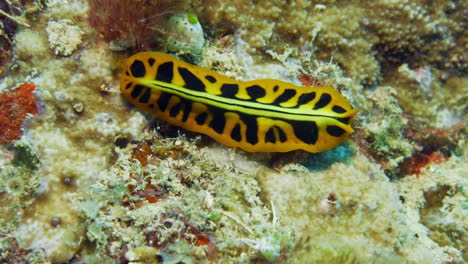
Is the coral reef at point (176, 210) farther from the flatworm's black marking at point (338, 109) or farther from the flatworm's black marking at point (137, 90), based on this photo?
the flatworm's black marking at point (338, 109)

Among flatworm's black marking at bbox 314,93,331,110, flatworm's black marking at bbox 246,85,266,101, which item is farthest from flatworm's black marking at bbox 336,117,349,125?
flatworm's black marking at bbox 246,85,266,101

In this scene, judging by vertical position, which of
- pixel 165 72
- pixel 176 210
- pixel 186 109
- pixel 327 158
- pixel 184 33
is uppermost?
pixel 184 33

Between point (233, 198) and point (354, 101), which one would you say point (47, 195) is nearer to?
point (233, 198)

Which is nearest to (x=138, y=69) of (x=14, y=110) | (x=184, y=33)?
(x=184, y=33)

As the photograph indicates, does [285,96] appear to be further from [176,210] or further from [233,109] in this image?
[176,210]

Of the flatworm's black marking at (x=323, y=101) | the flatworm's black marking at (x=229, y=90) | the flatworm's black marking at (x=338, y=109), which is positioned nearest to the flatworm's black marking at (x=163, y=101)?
the flatworm's black marking at (x=229, y=90)

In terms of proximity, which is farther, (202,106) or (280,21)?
(280,21)

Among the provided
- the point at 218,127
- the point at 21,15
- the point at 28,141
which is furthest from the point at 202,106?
the point at 21,15
